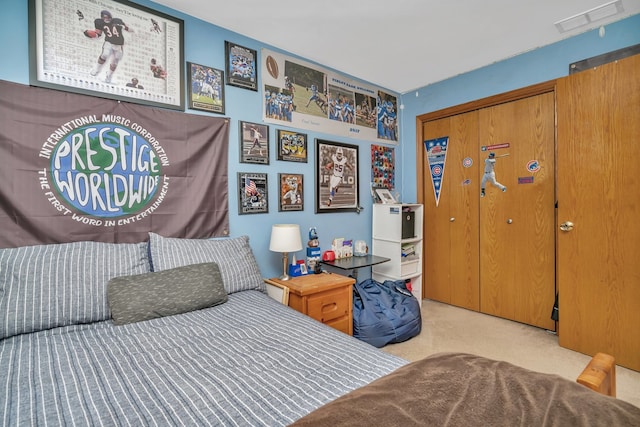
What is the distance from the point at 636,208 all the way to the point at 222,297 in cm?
282

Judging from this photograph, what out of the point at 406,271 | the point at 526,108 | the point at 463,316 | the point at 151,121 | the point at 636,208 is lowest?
the point at 463,316

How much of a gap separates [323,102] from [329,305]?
6.40 feet

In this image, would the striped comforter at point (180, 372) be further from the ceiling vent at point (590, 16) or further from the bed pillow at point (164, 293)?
the ceiling vent at point (590, 16)

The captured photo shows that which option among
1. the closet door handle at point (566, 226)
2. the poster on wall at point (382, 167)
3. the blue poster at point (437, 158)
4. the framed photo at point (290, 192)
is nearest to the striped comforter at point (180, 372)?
the framed photo at point (290, 192)

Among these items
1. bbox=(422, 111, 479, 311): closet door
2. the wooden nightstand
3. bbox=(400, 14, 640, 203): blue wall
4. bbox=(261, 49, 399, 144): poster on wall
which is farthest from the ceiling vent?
the wooden nightstand

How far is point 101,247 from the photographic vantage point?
171cm

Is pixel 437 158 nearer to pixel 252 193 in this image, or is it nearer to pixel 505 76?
pixel 505 76

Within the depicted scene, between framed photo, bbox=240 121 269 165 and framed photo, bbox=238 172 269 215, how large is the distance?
0.12 m

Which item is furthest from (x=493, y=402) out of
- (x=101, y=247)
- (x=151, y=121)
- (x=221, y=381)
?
(x=151, y=121)

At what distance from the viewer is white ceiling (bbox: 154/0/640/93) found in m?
2.12

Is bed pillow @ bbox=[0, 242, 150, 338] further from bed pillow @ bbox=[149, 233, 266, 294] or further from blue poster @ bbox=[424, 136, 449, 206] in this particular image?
blue poster @ bbox=[424, 136, 449, 206]

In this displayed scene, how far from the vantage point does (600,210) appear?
2.22m

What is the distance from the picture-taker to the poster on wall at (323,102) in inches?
105

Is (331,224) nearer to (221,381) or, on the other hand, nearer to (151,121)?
(151,121)
